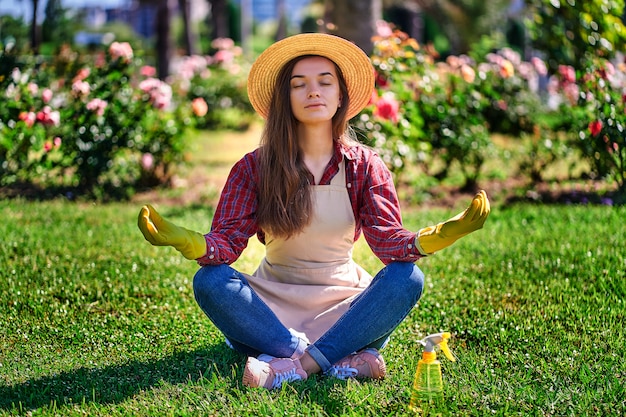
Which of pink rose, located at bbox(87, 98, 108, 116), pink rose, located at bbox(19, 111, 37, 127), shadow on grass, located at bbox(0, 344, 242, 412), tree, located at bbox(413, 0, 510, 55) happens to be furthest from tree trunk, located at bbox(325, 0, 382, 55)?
tree, located at bbox(413, 0, 510, 55)

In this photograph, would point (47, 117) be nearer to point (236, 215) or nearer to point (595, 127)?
point (236, 215)

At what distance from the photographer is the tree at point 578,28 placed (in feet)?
17.0

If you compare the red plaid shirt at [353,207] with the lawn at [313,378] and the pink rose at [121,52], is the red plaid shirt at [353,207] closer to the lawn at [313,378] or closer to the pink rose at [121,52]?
the lawn at [313,378]

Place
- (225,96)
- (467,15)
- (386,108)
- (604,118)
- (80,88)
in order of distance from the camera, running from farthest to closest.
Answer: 1. (467,15)
2. (225,96)
3. (80,88)
4. (386,108)
5. (604,118)

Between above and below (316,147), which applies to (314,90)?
above

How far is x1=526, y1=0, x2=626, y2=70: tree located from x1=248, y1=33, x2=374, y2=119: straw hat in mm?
2522

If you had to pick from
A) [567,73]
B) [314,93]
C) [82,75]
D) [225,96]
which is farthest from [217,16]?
[314,93]

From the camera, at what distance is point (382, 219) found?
2951mm

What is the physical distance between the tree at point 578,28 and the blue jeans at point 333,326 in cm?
308

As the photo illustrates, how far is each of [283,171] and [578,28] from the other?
3.14 meters

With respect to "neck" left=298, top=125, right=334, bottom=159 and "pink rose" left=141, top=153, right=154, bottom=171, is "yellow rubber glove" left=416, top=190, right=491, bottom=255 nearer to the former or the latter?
"neck" left=298, top=125, right=334, bottom=159

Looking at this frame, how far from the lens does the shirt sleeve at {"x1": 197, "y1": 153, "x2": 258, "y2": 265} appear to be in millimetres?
2852

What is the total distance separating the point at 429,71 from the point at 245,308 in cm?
413

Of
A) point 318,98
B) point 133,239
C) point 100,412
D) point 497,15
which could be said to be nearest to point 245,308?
point 100,412
